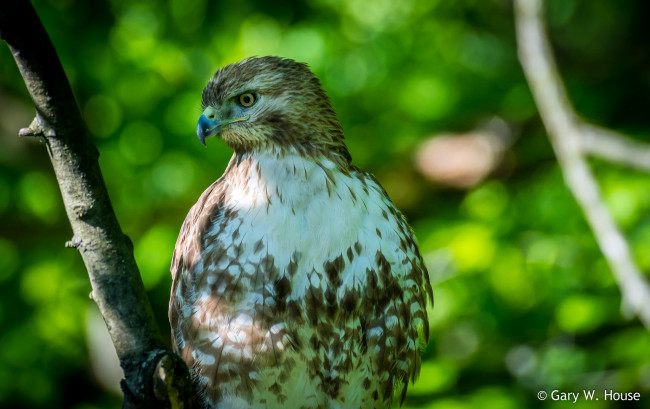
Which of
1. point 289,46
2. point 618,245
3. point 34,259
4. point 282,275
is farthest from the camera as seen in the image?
point 34,259

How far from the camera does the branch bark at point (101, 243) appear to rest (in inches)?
73.7

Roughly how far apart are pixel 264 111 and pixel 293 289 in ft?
2.18

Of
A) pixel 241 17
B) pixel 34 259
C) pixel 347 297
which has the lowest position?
pixel 347 297

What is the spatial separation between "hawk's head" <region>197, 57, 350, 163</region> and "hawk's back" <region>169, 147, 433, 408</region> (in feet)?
0.21

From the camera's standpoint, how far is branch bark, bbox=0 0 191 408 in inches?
73.7

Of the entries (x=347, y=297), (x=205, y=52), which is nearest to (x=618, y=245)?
(x=347, y=297)

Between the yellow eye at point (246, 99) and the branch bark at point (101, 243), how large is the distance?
3.07 feet

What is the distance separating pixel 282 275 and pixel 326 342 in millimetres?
287

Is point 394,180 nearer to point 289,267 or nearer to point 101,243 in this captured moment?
point 289,267

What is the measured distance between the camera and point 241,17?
5.38 metres

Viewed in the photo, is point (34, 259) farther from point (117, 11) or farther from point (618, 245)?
point (618, 245)

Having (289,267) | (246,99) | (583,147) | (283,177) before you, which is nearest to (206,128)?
(246,99)

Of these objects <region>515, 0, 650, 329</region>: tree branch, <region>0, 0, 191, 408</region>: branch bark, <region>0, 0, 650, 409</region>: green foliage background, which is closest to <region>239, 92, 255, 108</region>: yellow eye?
<region>0, 0, 191, 408</region>: branch bark

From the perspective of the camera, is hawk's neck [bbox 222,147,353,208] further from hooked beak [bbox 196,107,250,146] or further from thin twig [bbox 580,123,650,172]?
thin twig [bbox 580,123,650,172]
